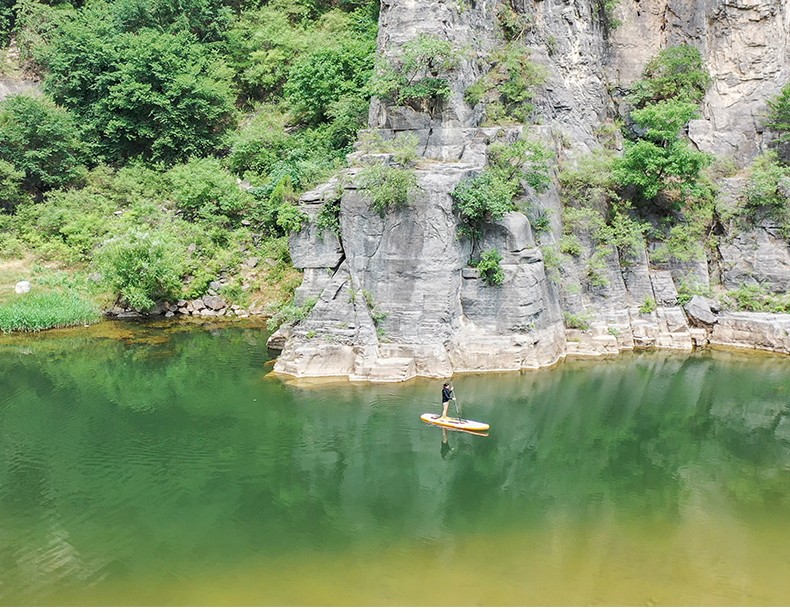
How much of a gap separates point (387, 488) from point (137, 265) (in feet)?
58.0

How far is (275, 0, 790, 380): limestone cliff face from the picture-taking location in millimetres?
21141

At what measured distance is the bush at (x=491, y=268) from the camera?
2169 cm

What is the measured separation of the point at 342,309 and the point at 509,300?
19.0 feet

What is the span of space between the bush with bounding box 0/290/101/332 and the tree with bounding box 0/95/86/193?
→ 26.1 feet

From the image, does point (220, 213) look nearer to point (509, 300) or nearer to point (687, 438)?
point (509, 300)

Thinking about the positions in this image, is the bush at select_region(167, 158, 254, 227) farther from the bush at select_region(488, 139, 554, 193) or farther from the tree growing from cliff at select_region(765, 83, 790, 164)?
the tree growing from cliff at select_region(765, 83, 790, 164)

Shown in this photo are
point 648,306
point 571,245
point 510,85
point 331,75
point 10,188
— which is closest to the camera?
point 571,245

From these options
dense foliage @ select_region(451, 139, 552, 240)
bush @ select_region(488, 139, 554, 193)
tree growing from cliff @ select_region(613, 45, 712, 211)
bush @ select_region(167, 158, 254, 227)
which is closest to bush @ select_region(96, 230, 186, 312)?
bush @ select_region(167, 158, 254, 227)

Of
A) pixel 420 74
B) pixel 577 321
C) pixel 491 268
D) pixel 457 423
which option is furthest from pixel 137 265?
pixel 577 321

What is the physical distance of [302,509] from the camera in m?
13.1

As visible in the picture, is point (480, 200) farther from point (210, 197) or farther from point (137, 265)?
point (210, 197)

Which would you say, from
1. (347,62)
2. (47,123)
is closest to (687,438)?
(347,62)

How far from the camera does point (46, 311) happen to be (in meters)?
26.3

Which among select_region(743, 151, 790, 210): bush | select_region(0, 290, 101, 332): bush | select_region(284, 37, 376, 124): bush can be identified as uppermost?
select_region(284, 37, 376, 124): bush
